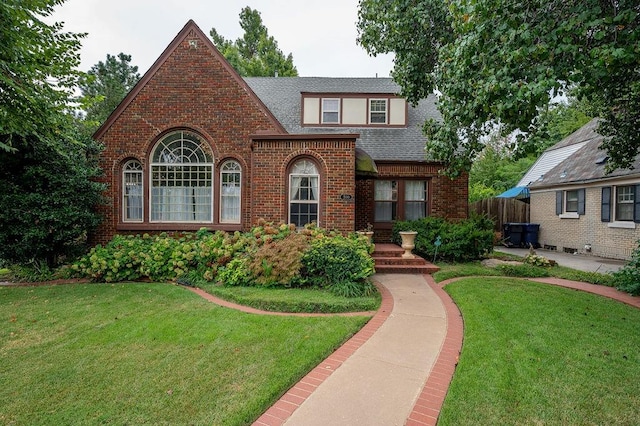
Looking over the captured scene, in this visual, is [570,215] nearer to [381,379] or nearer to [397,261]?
[397,261]

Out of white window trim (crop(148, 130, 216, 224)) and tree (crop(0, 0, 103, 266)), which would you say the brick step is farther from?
tree (crop(0, 0, 103, 266))

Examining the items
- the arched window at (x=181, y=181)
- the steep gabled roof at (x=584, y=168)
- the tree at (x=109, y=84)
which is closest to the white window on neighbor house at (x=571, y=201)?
the steep gabled roof at (x=584, y=168)

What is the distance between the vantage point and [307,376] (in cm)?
367

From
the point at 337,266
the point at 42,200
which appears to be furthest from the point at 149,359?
the point at 42,200

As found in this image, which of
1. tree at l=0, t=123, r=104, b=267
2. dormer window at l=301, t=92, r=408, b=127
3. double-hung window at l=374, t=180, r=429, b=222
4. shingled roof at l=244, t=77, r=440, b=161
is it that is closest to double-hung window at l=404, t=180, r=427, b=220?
double-hung window at l=374, t=180, r=429, b=222

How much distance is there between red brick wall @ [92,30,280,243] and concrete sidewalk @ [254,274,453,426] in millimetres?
6702

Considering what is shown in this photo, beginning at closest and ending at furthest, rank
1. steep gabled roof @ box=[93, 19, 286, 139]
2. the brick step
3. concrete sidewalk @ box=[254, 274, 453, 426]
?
concrete sidewalk @ box=[254, 274, 453, 426] < the brick step < steep gabled roof @ box=[93, 19, 286, 139]

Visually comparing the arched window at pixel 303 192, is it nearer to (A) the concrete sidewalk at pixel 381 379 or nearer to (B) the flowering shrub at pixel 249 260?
(B) the flowering shrub at pixel 249 260

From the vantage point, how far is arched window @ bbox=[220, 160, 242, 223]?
1062cm

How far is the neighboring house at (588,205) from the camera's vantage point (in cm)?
1182

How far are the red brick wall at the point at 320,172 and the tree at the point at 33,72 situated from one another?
4.97 metres

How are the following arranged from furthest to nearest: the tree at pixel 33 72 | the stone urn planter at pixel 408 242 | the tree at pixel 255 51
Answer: the tree at pixel 255 51, the stone urn planter at pixel 408 242, the tree at pixel 33 72

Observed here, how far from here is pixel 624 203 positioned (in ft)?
39.6

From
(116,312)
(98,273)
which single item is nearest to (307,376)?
(116,312)
